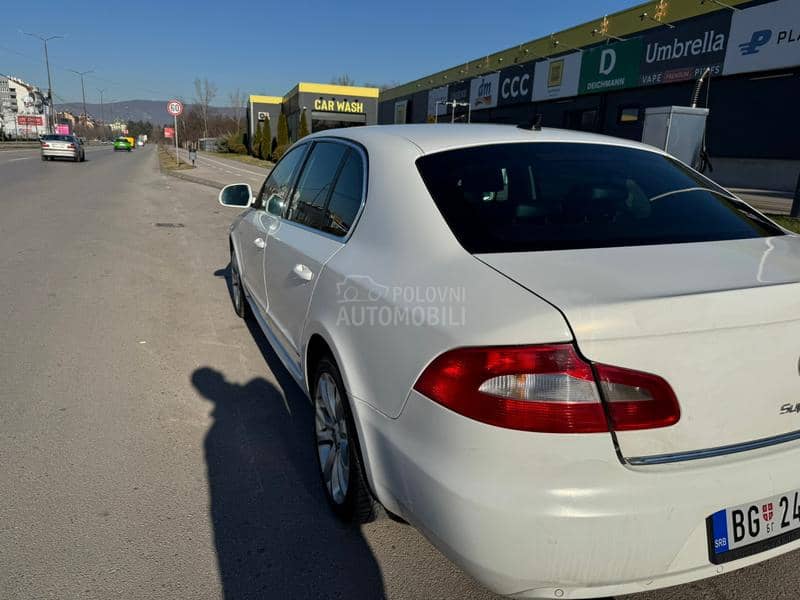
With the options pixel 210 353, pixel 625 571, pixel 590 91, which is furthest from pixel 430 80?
pixel 625 571

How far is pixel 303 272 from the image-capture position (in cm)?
276

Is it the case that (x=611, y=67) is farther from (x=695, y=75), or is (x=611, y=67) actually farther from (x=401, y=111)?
(x=401, y=111)

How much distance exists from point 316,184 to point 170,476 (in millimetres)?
1694

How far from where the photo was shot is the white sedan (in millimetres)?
1469

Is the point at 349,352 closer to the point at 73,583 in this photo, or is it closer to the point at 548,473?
the point at 548,473

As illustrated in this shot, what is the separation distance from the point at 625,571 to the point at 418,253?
114 cm

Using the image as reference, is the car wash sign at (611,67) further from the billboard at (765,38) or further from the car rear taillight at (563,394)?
the car rear taillight at (563,394)

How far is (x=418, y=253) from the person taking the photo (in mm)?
1983

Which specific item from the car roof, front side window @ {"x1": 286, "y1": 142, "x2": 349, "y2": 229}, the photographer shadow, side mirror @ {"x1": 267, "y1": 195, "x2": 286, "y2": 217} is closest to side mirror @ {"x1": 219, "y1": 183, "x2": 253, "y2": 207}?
side mirror @ {"x1": 267, "y1": 195, "x2": 286, "y2": 217}

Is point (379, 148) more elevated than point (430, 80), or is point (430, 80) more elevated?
point (430, 80)

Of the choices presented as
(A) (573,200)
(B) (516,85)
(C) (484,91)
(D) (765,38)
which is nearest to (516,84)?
(B) (516,85)

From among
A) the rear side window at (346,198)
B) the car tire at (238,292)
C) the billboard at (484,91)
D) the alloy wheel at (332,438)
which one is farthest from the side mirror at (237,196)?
the billboard at (484,91)

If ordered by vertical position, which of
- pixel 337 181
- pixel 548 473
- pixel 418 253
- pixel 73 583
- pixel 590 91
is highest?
pixel 590 91

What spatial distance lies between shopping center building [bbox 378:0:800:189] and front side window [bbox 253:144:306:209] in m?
20.5
